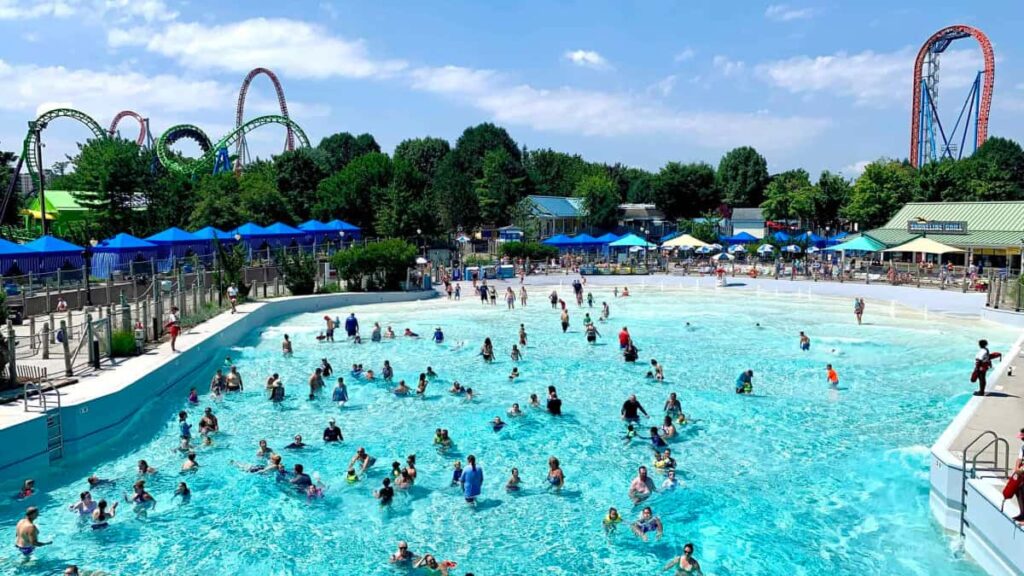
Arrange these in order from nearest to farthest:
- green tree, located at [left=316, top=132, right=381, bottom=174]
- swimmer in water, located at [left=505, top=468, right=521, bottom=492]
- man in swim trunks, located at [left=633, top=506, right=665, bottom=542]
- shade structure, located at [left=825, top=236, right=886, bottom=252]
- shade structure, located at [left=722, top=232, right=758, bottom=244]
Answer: man in swim trunks, located at [left=633, top=506, right=665, bottom=542]
swimmer in water, located at [left=505, top=468, right=521, bottom=492]
shade structure, located at [left=825, top=236, right=886, bottom=252]
shade structure, located at [left=722, top=232, right=758, bottom=244]
green tree, located at [left=316, top=132, right=381, bottom=174]

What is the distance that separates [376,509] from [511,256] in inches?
1461

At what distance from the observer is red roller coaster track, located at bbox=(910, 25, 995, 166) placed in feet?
204

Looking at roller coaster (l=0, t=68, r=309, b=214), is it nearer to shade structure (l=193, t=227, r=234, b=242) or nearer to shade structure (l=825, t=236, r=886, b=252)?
shade structure (l=193, t=227, r=234, b=242)

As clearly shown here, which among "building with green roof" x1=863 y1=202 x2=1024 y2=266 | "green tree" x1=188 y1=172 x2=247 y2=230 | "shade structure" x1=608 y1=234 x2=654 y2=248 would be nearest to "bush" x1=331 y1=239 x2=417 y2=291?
"green tree" x1=188 y1=172 x2=247 y2=230

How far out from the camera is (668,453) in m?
14.7

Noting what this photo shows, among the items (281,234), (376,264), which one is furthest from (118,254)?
(376,264)

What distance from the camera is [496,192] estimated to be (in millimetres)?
74875

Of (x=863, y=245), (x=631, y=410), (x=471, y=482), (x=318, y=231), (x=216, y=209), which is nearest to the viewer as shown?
(x=471, y=482)

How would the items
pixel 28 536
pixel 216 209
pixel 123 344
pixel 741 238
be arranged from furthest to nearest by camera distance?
pixel 741 238 → pixel 216 209 → pixel 123 344 → pixel 28 536

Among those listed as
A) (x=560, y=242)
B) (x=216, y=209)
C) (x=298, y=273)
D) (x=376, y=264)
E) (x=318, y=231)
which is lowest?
(x=298, y=273)

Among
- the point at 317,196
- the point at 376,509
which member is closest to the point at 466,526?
the point at 376,509

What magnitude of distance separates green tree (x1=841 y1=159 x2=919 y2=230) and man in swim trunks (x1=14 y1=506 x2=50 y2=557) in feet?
188

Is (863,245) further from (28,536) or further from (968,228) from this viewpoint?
(28,536)

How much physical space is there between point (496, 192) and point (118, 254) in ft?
143
